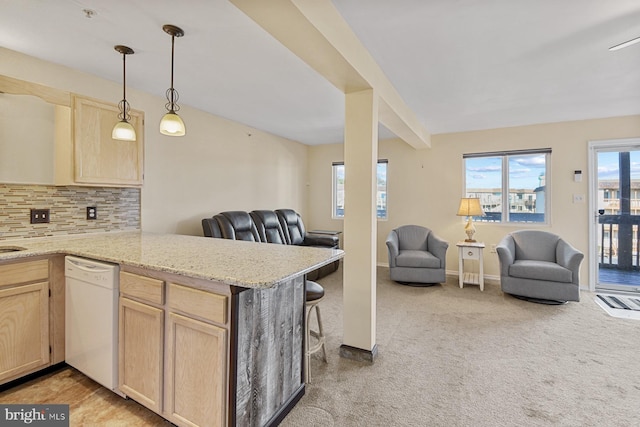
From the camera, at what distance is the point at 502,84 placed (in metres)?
2.98

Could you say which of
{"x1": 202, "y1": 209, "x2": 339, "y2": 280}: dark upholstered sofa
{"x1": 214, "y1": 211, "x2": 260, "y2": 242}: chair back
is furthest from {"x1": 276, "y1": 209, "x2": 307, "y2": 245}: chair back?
{"x1": 214, "y1": 211, "x2": 260, "y2": 242}: chair back

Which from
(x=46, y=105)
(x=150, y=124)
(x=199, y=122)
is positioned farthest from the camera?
(x=199, y=122)

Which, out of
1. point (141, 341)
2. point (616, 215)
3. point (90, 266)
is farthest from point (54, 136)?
point (616, 215)

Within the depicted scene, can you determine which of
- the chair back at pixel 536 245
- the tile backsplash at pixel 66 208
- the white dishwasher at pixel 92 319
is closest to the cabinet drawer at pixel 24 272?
the white dishwasher at pixel 92 319

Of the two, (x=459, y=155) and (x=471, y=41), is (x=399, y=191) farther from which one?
(x=471, y=41)

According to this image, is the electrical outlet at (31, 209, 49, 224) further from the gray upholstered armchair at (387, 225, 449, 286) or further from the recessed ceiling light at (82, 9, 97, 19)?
the gray upholstered armchair at (387, 225, 449, 286)

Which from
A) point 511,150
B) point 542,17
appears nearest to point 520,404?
point 542,17

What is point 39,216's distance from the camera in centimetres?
241

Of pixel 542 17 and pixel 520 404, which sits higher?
pixel 542 17

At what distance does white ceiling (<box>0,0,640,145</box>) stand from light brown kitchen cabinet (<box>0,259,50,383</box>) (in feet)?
5.42

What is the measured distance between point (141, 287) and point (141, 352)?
372 millimetres

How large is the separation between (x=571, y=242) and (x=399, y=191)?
261cm

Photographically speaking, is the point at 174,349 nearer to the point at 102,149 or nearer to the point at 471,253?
the point at 102,149

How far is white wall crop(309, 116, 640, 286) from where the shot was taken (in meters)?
4.28
